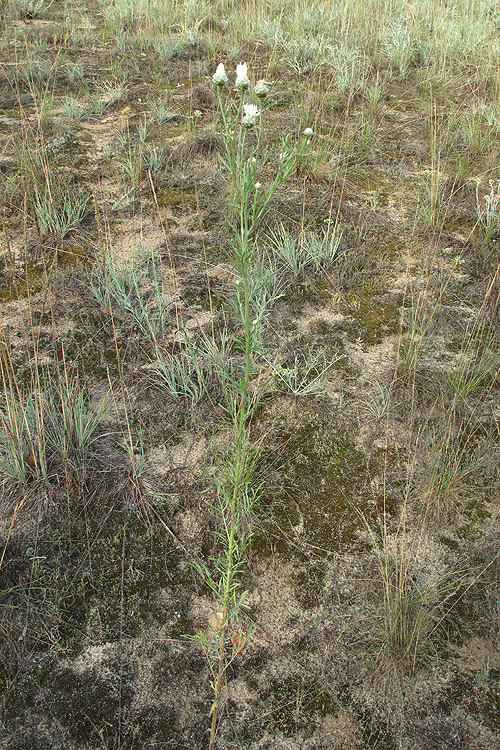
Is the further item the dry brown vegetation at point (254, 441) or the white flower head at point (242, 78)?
the dry brown vegetation at point (254, 441)

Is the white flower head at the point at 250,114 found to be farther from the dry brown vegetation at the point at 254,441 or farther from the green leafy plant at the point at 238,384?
the dry brown vegetation at the point at 254,441

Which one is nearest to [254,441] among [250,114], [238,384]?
[238,384]

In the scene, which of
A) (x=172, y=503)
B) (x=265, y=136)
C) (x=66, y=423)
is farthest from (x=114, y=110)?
(x=172, y=503)

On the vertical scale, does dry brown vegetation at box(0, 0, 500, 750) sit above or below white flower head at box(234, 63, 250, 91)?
below

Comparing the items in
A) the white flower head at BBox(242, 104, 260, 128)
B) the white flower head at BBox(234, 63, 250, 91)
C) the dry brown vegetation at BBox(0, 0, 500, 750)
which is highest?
the white flower head at BBox(234, 63, 250, 91)

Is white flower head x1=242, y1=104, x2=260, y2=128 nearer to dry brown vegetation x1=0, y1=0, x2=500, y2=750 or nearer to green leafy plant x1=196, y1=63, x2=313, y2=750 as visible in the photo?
green leafy plant x1=196, y1=63, x2=313, y2=750

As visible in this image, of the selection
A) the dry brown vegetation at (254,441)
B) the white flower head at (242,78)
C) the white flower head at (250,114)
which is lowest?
the dry brown vegetation at (254,441)

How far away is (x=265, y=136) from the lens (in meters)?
4.20

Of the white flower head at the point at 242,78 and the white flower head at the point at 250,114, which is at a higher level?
the white flower head at the point at 242,78

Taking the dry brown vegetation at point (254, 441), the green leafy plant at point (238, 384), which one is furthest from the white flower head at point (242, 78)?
the dry brown vegetation at point (254, 441)

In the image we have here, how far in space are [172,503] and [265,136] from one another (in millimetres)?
3357

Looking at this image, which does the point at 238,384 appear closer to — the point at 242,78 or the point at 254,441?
the point at 254,441

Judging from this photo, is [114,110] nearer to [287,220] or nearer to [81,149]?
[81,149]

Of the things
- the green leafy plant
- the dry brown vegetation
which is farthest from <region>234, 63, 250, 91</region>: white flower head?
the dry brown vegetation
